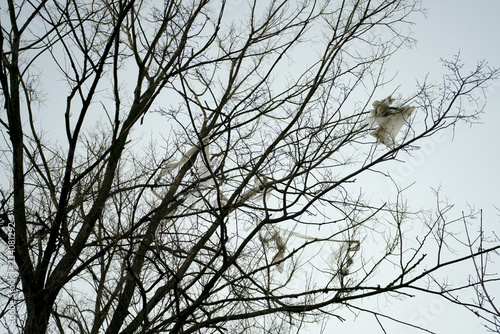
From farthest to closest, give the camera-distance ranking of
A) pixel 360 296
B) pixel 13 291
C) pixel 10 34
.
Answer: pixel 10 34, pixel 13 291, pixel 360 296

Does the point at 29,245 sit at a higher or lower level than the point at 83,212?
lower

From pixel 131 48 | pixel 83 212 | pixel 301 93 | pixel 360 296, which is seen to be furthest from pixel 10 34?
pixel 360 296

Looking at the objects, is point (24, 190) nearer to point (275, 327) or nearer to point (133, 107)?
point (133, 107)

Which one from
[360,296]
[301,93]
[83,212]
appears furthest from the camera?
[301,93]

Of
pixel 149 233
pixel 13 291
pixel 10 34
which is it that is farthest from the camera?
pixel 10 34

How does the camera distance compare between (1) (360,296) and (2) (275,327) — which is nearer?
(1) (360,296)

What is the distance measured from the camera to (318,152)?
146 inches

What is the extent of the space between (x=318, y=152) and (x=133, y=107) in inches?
90.7

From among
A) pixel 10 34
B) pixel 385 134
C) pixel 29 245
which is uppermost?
pixel 10 34

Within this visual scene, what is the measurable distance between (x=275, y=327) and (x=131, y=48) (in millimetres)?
3638

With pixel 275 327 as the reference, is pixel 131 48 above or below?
above

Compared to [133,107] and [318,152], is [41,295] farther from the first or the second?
[318,152]

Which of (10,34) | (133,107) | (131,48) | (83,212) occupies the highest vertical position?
(131,48)

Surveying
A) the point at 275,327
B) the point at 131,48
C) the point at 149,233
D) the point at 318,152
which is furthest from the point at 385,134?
the point at 131,48
